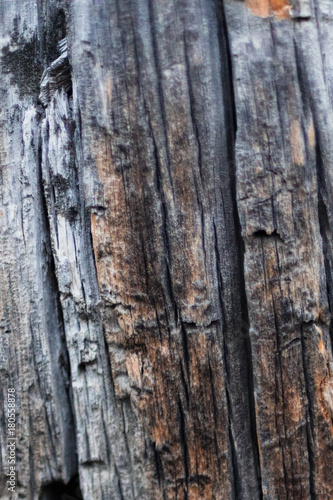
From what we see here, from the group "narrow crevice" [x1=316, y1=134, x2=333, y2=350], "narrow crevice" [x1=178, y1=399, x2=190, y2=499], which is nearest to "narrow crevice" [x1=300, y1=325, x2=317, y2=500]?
"narrow crevice" [x1=316, y1=134, x2=333, y2=350]

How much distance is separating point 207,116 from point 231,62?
0.65 ft

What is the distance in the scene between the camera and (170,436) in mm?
1183

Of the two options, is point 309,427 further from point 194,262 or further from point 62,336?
point 62,336

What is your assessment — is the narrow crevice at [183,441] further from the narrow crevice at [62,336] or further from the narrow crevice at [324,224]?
the narrow crevice at [324,224]

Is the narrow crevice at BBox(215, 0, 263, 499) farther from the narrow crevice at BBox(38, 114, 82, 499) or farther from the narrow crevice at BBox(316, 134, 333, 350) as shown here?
the narrow crevice at BBox(38, 114, 82, 499)

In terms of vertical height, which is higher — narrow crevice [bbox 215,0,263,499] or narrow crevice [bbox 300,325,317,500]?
narrow crevice [bbox 215,0,263,499]

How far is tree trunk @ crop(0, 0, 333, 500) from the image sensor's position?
1187 mm

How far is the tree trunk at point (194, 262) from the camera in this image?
3.89ft

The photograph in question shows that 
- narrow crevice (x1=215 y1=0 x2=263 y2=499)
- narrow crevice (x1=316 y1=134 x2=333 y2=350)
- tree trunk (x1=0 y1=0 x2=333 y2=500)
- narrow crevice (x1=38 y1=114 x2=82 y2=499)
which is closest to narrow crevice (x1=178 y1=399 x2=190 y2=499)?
tree trunk (x1=0 y1=0 x2=333 y2=500)

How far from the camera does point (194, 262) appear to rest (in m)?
1.20

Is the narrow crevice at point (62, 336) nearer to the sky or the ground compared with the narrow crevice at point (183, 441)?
nearer to the sky

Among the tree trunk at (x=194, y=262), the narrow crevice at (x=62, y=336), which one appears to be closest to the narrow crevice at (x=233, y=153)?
the tree trunk at (x=194, y=262)

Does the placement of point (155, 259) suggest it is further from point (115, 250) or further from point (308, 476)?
point (308, 476)

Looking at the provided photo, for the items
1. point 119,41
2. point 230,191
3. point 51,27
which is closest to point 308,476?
point 230,191
